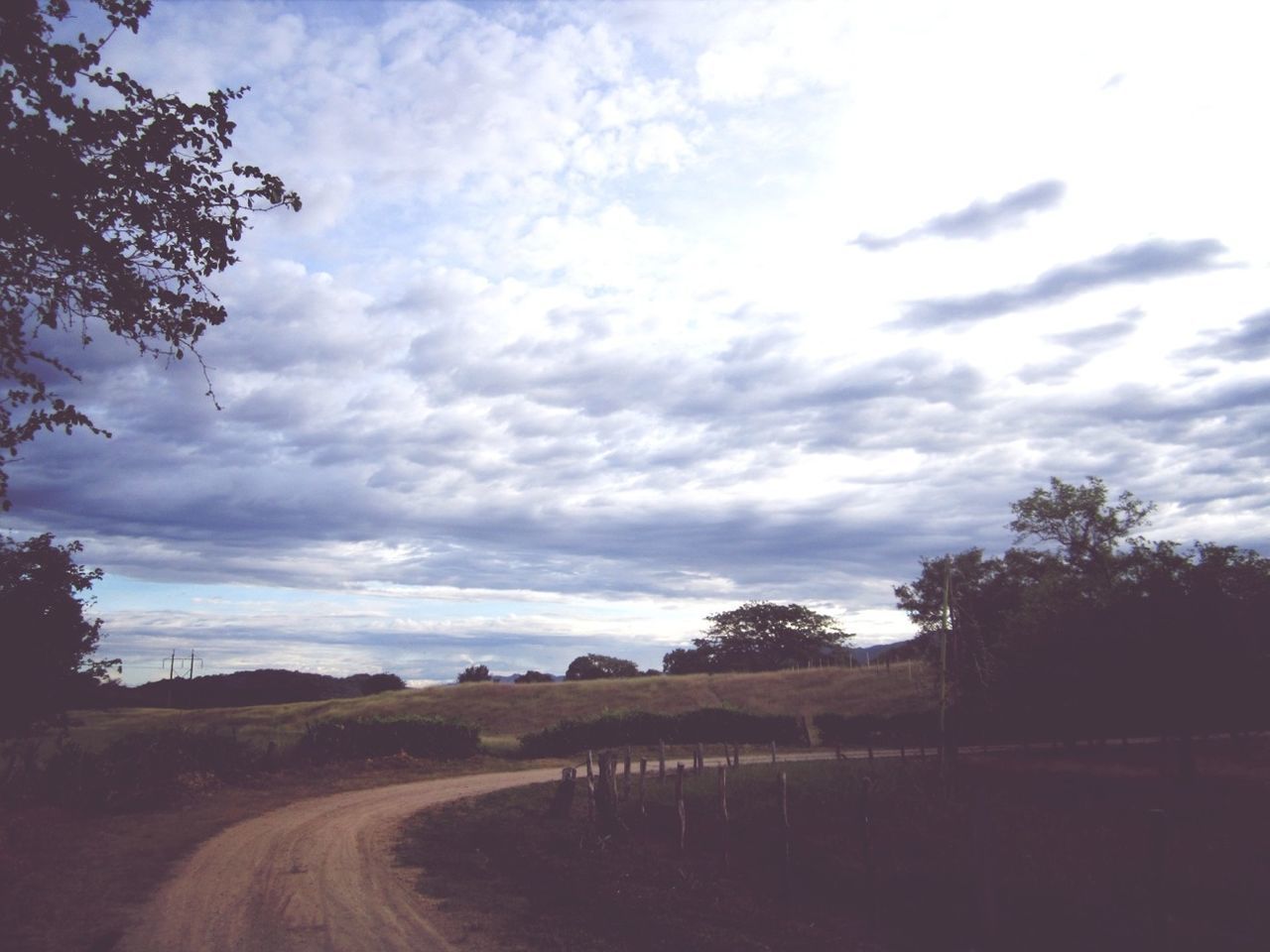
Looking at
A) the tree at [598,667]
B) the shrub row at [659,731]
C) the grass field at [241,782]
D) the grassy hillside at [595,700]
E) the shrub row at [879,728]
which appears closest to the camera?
the grass field at [241,782]

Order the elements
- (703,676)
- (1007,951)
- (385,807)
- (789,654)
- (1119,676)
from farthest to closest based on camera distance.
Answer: (789,654) → (703,676) → (1119,676) → (385,807) → (1007,951)

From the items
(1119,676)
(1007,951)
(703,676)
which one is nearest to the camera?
(1007,951)

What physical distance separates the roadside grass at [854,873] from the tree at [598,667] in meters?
88.7

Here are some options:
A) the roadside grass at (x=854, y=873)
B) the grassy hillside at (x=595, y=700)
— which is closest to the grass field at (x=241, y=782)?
the grassy hillside at (x=595, y=700)

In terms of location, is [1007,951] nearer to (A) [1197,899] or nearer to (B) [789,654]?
(A) [1197,899]

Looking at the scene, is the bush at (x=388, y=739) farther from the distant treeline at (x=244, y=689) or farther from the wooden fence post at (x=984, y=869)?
the distant treeline at (x=244, y=689)

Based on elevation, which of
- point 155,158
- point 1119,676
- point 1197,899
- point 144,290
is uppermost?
point 155,158

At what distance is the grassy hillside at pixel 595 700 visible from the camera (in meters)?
59.2

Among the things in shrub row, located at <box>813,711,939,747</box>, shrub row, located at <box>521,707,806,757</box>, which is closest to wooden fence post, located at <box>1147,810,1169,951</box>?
shrub row, located at <box>521,707,806,757</box>

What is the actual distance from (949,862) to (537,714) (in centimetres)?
5013

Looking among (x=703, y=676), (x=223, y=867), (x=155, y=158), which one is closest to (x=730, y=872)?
(x=223, y=867)

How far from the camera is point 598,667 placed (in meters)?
114

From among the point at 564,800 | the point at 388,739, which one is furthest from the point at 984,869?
the point at 388,739

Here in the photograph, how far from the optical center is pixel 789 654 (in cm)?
10019
